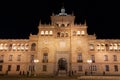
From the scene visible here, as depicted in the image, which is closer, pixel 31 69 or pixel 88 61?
pixel 88 61

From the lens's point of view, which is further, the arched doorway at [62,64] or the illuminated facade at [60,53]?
the arched doorway at [62,64]

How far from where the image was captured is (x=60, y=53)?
7081cm

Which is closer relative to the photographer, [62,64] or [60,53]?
[60,53]

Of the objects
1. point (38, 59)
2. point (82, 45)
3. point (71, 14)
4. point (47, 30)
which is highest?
point (71, 14)

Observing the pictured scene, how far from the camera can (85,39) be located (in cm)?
7194

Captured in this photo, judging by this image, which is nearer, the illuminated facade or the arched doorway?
the illuminated facade

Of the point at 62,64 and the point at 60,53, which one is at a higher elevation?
the point at 60,53

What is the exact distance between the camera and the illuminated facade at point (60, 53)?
70.1 metres

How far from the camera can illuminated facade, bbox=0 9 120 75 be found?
230ft

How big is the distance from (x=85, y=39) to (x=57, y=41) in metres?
9.86

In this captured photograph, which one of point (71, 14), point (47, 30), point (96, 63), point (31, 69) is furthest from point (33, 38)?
point (96, 63)

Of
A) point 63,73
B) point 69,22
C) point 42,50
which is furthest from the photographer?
point 69,22

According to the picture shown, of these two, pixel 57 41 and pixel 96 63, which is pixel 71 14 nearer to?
pixel 57 41

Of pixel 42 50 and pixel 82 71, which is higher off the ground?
pixel 42 50
